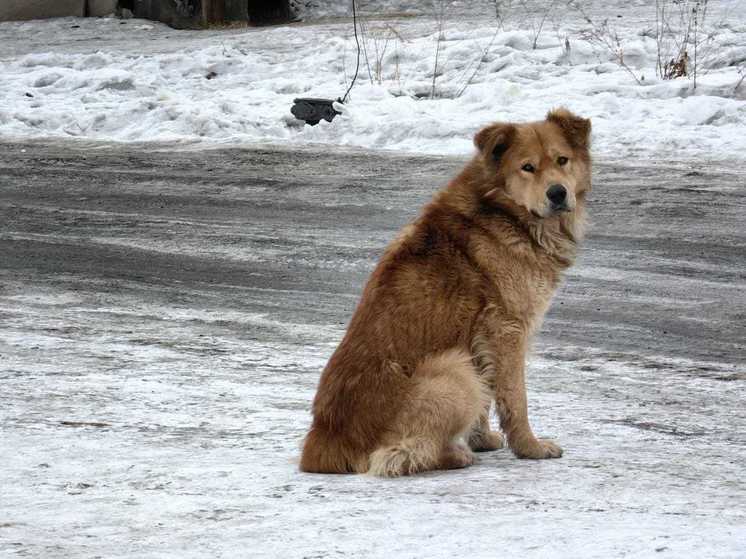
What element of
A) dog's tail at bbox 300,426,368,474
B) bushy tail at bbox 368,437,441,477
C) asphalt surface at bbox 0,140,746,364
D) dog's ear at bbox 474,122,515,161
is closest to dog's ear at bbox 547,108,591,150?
dog's ear at bbox 474,122,515,161

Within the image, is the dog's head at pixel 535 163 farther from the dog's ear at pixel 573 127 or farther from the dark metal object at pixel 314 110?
the dark metal object at pixel 314 110

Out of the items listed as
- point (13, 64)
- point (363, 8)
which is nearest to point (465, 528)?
point (13, 64)

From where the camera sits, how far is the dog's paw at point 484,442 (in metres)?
5.84

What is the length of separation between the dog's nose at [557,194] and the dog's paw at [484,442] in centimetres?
114

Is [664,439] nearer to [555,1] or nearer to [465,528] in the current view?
[465,528]

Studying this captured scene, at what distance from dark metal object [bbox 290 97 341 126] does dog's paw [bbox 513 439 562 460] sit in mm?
10985

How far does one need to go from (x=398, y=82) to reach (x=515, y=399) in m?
12.7

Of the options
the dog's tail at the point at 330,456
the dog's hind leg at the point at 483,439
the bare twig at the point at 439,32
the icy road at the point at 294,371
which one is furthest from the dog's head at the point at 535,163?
the bare twig at the point at 439,32

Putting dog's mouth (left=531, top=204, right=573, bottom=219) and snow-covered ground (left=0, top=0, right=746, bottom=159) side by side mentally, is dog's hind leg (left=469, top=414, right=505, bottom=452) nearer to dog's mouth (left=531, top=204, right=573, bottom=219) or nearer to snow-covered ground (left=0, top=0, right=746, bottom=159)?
dog's mouth (left=531, top=204, right=573, bottom=219)

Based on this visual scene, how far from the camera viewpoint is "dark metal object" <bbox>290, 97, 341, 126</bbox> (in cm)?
1614

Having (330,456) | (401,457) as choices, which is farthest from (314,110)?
(401,457)

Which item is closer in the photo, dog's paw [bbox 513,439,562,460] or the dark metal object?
dog's paw [bbox 513,439,562,460]

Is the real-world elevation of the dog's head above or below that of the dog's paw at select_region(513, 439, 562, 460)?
above

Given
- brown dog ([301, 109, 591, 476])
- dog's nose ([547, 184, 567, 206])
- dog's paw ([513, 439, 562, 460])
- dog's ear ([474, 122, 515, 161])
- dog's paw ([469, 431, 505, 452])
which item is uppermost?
dog's ear ([474, 122, 515, 161])
